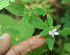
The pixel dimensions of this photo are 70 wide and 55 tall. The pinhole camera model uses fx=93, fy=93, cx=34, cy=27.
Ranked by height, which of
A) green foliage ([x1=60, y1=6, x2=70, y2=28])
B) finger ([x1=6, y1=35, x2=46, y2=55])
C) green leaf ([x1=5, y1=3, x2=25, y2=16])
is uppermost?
green leaf ([x1=5, y1=3, x2=25, y2=16])

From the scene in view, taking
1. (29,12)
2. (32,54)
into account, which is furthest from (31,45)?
(29,12)

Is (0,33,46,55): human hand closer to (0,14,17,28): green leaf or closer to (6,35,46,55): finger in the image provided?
(6,35,46,55): finger

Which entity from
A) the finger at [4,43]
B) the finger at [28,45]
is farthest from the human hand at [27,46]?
the finger at [4,43]

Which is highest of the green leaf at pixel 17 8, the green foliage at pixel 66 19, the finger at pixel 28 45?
the green leaf at pixel 17 8

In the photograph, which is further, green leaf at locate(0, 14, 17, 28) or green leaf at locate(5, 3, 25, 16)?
green leaf at locate(0, 14, 17, 28)

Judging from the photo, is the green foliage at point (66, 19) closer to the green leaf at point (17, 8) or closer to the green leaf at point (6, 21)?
the green leaf at point (6, 21)

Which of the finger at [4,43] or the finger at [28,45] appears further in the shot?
the finger at [28,45]

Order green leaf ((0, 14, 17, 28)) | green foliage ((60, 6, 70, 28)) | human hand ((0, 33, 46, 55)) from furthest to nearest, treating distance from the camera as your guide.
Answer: green foliage ((60, 6, 70, 28)), green leaf ((0, 14, 17, 28)), human hand ((0, 33, 46, 55))

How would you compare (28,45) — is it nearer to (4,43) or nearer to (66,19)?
(4,43)

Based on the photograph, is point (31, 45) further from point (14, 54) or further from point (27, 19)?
point (27, 19)

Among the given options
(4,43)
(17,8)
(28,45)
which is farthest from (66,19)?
(4,43)

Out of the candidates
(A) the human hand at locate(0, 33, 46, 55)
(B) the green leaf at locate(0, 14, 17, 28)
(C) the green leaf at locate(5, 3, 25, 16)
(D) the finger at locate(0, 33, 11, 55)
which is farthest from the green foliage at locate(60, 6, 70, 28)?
(D) the finger at locate(0, 33, 11, 55)
